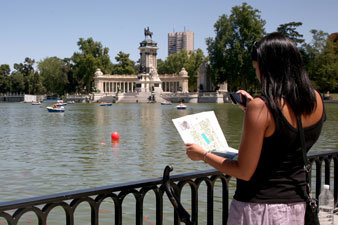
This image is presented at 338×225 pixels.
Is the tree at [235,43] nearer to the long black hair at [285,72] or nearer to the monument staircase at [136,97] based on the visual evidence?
the monument staircase at [136,97]

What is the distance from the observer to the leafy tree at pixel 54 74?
116 meters

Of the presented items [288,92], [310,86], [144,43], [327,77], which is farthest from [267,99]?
[144,43]

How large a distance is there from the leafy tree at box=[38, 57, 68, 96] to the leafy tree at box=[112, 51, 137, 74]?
14.3 metres

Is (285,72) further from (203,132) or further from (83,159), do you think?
(83,159)

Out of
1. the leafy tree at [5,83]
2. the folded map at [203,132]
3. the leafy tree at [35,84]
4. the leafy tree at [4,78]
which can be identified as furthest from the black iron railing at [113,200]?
the leafy tree at [4,78]

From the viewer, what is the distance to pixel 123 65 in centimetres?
12406

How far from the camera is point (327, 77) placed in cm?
6962

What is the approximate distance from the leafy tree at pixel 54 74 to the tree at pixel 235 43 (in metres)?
51.1

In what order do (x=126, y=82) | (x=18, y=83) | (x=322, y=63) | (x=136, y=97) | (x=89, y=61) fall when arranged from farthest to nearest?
(x=18, y=83) → (x=126, y=82) → (x=89, y=61) → (x=136, y=97) → (x=322, y=63)

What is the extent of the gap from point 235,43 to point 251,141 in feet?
240

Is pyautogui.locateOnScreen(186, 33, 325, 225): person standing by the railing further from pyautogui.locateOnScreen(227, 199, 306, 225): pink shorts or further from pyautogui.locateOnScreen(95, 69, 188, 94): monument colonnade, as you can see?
pyautogui.locateOnScreen(95, 69, 188, 94): monument colonnade

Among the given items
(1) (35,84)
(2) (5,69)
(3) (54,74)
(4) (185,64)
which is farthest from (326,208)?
(2) (5,69)

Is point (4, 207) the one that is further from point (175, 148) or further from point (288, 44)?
point (175, 148)

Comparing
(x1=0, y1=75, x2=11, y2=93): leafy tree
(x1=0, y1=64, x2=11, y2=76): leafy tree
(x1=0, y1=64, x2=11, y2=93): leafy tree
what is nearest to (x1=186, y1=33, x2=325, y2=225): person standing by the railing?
(x1=0, y1=75, x2=11, y2=93): leafy tree
